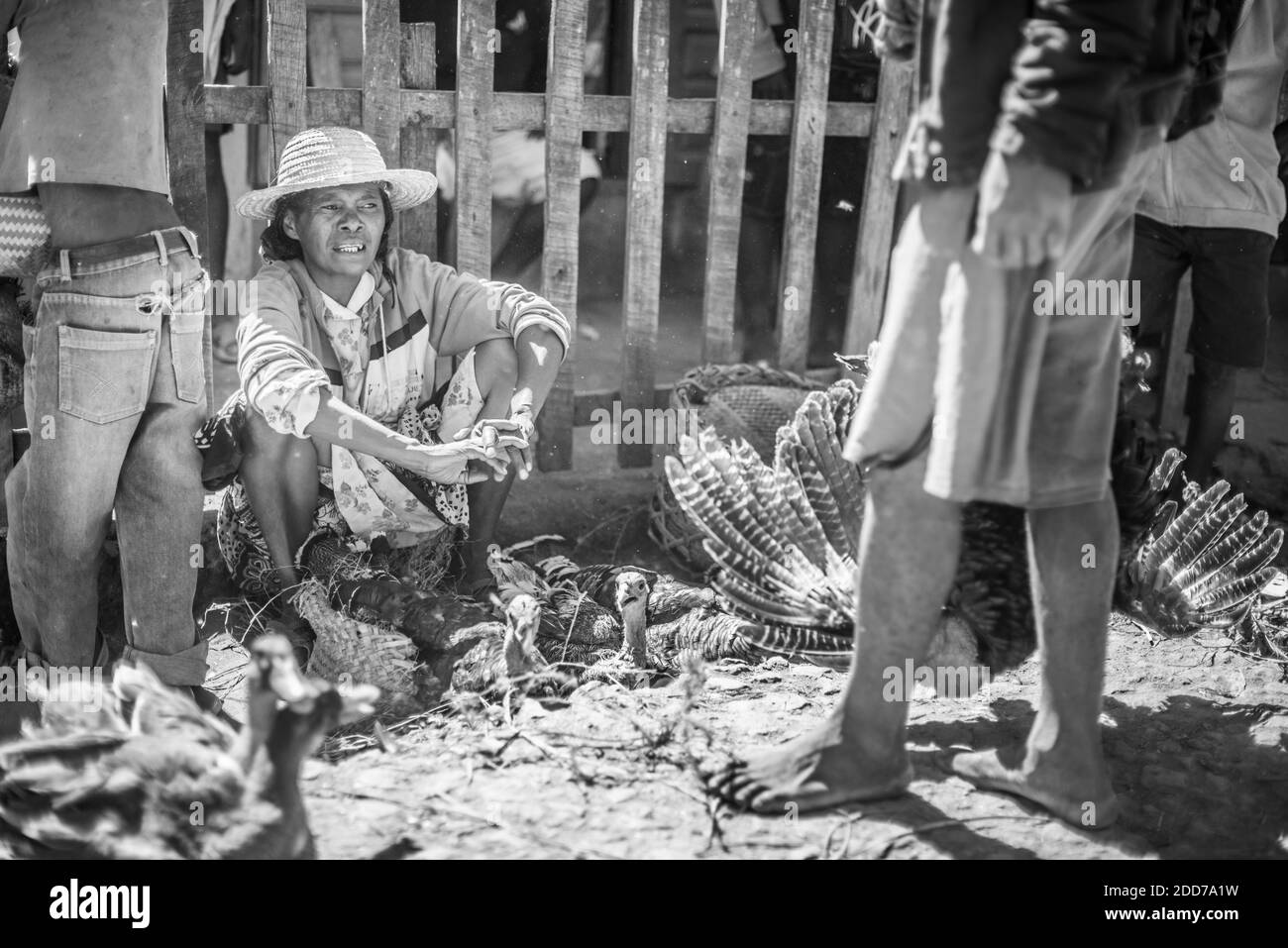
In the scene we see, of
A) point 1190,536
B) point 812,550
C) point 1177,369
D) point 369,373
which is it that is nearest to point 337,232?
point 369,373

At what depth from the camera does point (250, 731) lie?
238 centimetres

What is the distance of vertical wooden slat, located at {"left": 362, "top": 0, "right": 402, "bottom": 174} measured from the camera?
460cm

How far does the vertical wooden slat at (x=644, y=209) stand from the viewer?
489 centimetres

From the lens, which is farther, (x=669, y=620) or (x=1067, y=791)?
(x=669, y=620)

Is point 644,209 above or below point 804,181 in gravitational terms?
below

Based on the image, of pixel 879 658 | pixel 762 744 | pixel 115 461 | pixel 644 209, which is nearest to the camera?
pixel 879 658

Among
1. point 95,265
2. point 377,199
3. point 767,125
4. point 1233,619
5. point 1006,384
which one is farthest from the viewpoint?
point 767,125

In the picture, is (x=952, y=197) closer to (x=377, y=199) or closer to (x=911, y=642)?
(x=911, y=642)

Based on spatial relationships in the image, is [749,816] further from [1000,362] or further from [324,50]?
[324,50]

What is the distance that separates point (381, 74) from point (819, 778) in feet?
10.5

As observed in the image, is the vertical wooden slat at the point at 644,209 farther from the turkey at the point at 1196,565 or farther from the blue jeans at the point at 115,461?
the turkey at the point at 1196,565

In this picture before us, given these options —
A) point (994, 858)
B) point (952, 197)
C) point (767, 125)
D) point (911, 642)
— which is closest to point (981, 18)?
point (952, 197)

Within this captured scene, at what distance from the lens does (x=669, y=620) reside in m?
4.09

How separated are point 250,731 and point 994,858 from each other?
4.78 ft
